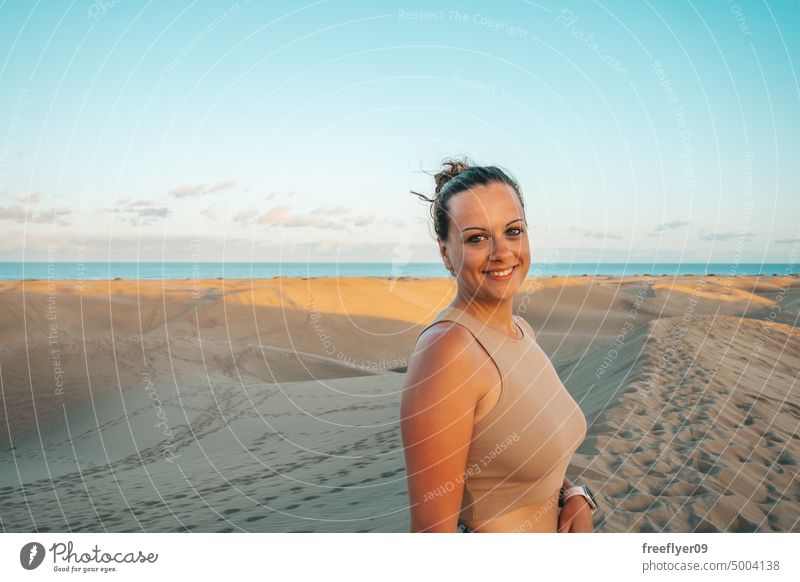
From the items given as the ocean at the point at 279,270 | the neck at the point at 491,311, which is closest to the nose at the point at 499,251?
the neck at the point at 491,311

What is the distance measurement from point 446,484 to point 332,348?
1752 centimetres

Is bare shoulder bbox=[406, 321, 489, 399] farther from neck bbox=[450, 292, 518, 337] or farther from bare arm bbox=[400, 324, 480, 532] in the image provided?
neck bbox=[450, 292, 518, 337]

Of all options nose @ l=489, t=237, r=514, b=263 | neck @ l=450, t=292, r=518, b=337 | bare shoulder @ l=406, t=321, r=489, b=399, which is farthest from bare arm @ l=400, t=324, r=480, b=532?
nose @ l=489, t=237, r=514, b=263

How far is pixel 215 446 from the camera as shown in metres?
8.51

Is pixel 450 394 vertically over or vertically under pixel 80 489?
over

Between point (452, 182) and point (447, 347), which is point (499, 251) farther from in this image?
point (447, 347)

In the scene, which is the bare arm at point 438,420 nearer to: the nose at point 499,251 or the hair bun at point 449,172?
→ the nose at point 499,251

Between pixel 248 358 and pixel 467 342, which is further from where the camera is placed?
pixel 248 358

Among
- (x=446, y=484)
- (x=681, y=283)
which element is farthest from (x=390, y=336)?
(x=446, y=484)

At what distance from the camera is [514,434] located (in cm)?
194

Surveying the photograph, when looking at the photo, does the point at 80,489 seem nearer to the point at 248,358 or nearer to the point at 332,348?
the point at 248,358

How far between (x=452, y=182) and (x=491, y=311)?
19.8 inches

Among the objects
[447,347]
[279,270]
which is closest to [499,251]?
[447,347]
